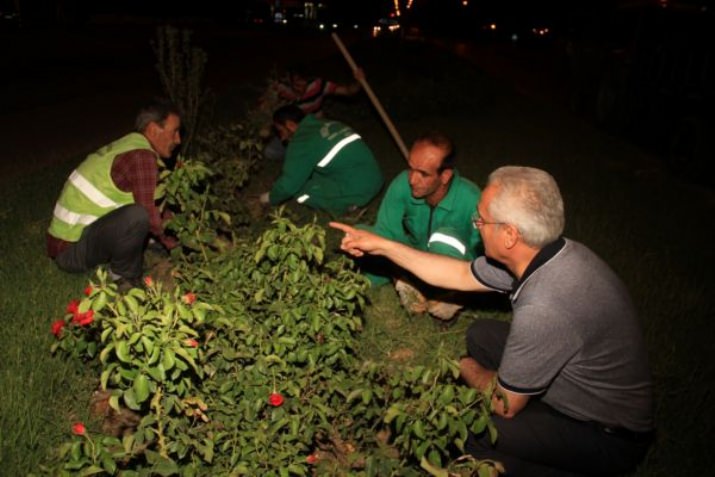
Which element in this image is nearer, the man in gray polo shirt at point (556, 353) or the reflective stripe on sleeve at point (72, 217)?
the man in gray polo shirt at point (556, 353)

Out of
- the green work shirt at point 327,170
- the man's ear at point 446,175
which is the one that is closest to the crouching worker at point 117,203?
the green work shirt at point 327,170

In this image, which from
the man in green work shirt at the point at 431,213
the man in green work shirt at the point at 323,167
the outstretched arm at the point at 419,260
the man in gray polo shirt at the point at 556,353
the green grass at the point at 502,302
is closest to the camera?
the man in gray polo shirt at the point at 556,353

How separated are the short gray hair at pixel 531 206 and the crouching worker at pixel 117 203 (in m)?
2.33

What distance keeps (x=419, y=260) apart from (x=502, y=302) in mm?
1332

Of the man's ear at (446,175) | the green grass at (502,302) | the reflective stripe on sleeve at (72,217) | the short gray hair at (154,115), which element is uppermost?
the short gray hair at (154,115)

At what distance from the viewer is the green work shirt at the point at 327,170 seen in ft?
17.1

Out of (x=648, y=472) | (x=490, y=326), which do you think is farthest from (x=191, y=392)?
(x=648, y=472)

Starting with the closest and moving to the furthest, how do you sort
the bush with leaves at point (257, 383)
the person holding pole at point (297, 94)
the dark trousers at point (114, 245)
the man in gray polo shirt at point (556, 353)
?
the bush with leaves at point (257, 383) → the man in gray polo shirt at point (556, 353) → the dark trousers at point (114, 245) → the person holding pole at point (297, 94)

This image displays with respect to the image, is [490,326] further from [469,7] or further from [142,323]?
[469,7]

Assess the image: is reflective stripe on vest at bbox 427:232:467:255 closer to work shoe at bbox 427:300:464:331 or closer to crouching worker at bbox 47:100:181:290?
work shoe at bbox 427:300:464:331

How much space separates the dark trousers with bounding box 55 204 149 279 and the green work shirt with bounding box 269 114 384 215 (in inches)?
66.0

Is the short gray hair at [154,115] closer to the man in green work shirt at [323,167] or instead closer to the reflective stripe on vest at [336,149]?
the man in green work shirt at [323,167]

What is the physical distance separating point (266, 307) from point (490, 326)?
131 cm

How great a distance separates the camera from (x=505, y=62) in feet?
86.3
